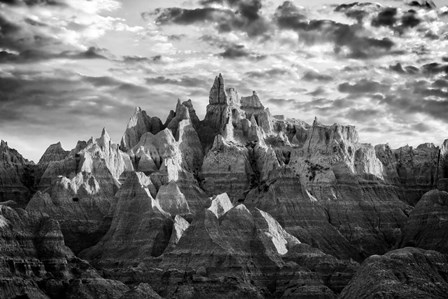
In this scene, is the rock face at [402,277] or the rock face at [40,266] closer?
the rock face at [402,277]

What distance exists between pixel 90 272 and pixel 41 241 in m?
7.54

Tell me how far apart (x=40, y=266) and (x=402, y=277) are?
46.2 meters

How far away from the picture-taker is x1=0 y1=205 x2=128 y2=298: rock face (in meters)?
182

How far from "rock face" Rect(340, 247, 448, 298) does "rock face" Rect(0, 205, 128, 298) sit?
32.5m

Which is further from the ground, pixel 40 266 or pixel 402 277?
pixel 40 266

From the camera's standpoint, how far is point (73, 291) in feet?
611

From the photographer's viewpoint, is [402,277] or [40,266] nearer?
[402,277]

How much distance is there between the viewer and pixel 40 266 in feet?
618

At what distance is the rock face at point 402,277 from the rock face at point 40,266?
1279 inches

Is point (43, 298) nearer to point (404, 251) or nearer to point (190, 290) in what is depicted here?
point (190, 290)

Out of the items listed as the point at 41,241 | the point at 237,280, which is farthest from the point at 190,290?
the point at 41,241

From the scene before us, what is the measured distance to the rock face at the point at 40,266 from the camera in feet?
599

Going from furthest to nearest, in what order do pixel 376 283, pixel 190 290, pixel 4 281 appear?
1. pixel 190 290
2. pixel 4 281
3. pixel 376 283

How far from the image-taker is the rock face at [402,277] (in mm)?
165125
